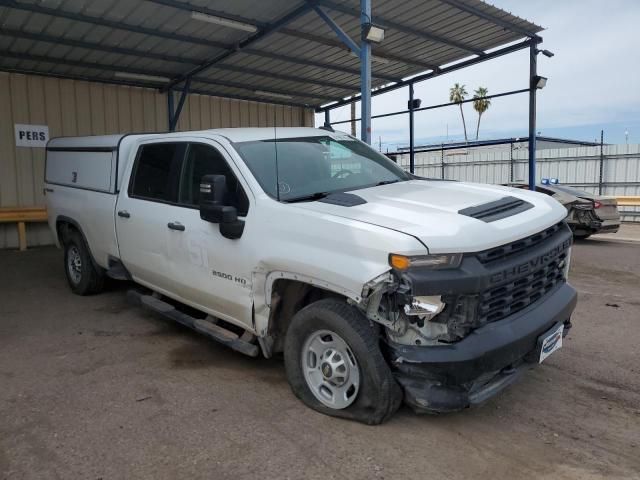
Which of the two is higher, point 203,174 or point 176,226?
point 203,174

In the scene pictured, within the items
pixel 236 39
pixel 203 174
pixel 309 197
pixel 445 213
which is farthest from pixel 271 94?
pixel 445 213

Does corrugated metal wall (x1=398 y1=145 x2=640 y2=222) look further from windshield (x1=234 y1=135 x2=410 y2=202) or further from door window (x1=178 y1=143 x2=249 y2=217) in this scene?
door window (x1=178 y1=143 x2=249 y2=217)

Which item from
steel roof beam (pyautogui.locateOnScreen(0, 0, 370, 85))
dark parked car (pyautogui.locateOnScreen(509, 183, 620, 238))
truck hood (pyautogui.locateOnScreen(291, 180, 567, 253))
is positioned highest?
steel roof beam (pyautogui.locateOnScreen(0, 0, 370, 85))

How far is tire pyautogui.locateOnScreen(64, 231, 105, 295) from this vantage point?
6.35 m

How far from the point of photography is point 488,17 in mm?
8727

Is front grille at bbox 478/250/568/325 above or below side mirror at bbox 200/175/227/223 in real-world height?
below

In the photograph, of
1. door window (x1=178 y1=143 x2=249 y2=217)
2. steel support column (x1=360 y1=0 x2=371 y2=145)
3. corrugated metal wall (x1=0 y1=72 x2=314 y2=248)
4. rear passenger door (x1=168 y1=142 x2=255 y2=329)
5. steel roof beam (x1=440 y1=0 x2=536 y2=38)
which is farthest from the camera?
corrugated metal wall (x1=0 y1=72 x2=314 y2=248)

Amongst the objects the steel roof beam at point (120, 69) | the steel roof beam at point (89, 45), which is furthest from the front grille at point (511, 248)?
the steel roof beam at point (120, 69)

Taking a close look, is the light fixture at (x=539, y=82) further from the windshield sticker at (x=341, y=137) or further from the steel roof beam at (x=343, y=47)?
the windshield sticker at (x=341, y=137)

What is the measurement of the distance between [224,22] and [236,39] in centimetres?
115

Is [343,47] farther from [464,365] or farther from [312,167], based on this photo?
[464,365]

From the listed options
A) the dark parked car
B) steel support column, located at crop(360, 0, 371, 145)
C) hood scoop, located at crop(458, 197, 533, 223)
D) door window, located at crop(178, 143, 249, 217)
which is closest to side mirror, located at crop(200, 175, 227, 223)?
door window, located at crop(178, 143, 249, 217)

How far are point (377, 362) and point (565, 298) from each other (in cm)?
155

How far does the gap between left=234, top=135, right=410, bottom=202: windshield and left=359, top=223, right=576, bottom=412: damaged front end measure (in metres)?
1.19
